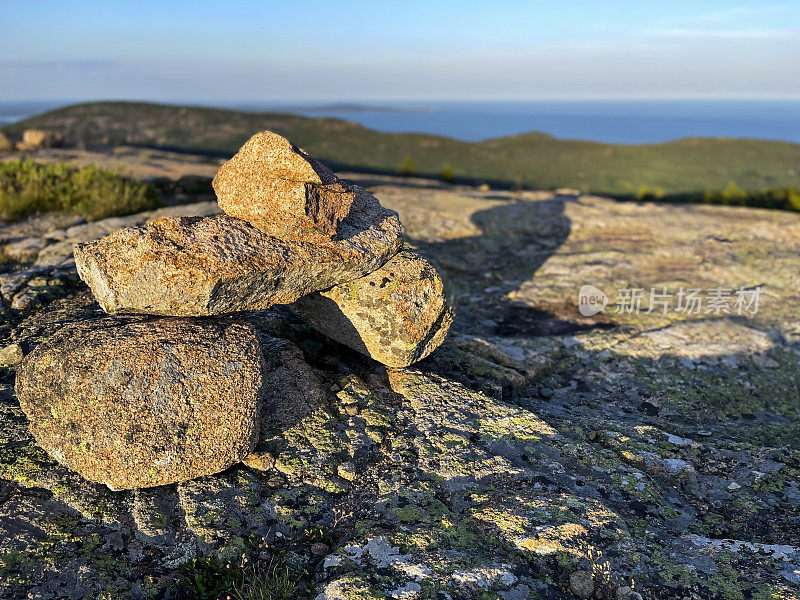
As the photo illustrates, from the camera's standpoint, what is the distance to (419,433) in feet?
16.3

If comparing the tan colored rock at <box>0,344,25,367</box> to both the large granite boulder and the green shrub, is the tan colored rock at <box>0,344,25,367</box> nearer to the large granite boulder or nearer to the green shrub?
the large granite boulder

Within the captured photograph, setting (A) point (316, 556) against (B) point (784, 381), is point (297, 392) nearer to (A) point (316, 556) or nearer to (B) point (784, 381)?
(A) point (316, 556)

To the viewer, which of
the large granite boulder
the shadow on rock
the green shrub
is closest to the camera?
the large granite boulder

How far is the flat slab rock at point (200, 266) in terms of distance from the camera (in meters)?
4.37

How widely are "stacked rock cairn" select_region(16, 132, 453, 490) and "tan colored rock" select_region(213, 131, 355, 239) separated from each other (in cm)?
1

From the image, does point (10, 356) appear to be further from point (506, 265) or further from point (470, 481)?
point (506, 265)

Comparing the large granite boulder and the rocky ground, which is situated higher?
the large granite boulder

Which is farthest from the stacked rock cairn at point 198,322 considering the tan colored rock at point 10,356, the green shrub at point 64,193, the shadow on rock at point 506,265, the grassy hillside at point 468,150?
the grassy hillside at point 468,150

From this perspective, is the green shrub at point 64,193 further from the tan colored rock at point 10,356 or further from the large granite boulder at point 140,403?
the large granite boulder at point 140,403

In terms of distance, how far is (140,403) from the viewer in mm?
4105

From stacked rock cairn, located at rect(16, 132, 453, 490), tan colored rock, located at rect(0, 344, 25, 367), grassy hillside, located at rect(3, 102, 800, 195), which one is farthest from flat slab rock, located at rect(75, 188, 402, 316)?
grassy hillside, located at rect(3, 102, 800, 195)

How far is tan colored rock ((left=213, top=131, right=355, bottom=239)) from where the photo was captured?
16.4ft

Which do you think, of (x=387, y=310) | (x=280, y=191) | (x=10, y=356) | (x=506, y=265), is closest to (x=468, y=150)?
(x=506, y=265)

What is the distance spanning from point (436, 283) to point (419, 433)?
1.67m
